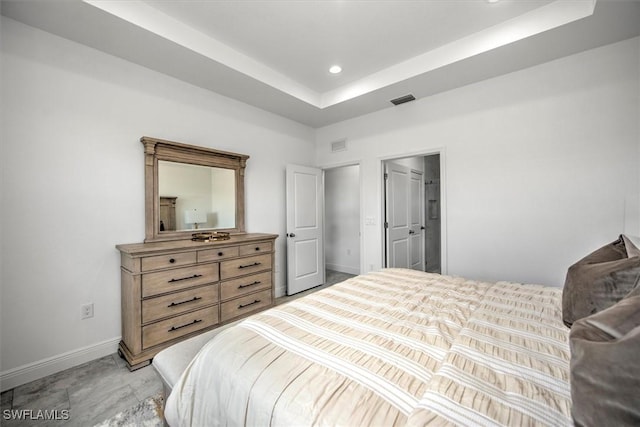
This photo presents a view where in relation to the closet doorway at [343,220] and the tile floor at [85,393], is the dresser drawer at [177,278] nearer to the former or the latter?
the tile floor at [85,393]

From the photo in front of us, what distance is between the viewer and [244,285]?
9.12 ft

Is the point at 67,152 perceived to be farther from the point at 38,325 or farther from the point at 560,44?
the point at 560,44

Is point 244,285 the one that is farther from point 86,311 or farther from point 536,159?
point 536,159

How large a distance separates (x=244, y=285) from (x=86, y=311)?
4.36 ft

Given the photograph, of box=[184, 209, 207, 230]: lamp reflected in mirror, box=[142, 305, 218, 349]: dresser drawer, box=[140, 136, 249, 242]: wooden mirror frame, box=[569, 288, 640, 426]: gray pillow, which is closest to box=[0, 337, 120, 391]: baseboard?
box=[142, 305, 218, 349]: dresser drawer

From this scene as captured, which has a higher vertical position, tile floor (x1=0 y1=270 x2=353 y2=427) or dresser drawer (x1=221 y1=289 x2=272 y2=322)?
dresser drawer (x1=221 y1=289 x2=272 y2=322)

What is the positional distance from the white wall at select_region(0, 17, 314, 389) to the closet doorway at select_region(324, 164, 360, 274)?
3.30 m

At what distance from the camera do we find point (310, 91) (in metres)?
3.44

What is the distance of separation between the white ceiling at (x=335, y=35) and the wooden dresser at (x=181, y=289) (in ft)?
5.83

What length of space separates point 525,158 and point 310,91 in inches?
104

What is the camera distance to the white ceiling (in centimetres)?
198

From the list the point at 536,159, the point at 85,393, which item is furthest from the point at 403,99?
the point at 85,393

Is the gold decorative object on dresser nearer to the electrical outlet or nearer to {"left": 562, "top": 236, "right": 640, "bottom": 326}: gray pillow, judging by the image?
the electrical outlet

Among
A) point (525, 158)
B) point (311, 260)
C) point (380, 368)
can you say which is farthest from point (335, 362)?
point (311, 260)
